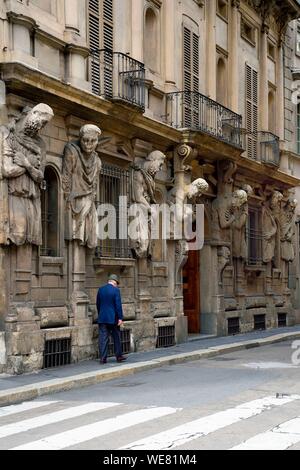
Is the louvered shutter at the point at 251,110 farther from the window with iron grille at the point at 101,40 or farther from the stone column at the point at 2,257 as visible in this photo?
the stone column at the point at 2,257

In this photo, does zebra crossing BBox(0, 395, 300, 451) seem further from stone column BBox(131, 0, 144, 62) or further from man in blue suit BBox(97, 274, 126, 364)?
stone column BBox(131, 0, 144, 62)

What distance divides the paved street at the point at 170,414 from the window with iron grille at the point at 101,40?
20.0ft

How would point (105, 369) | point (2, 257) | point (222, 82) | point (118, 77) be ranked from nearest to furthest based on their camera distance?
point (2, 257), point (105, 369), point (118, 77), point (222, 82)

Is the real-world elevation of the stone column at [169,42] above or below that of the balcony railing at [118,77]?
above

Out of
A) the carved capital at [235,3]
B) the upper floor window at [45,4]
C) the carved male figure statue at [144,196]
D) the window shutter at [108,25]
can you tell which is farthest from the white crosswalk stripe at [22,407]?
the carved capital at [235,3]

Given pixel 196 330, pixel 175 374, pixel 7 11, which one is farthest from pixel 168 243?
pixel 7 11

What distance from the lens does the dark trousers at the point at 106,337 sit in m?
15.8

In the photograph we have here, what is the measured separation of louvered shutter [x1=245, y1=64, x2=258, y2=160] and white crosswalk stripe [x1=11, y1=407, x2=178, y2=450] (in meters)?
16.5

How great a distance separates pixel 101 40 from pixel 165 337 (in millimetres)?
7021

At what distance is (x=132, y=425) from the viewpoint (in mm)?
9641

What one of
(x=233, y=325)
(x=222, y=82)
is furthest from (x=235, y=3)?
(x=233, y=325)

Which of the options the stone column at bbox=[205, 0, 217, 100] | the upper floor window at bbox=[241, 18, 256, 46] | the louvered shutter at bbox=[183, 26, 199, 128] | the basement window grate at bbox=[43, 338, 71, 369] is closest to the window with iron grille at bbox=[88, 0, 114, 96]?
the louvered shutter at bbox=[183, 26, 199, 128]

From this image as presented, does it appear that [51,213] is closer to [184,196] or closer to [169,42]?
[184,196]
